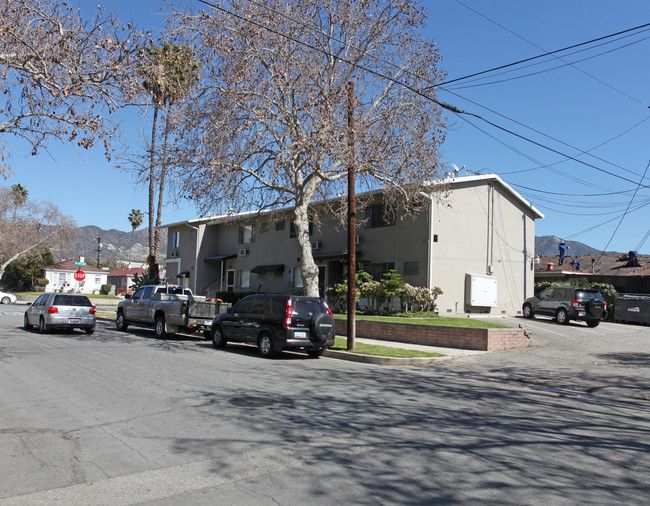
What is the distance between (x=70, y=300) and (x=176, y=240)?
22.5 metres

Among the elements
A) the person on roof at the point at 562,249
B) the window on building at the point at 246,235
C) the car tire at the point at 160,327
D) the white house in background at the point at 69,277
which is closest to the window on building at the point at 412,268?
the car tire at the point at 160,327

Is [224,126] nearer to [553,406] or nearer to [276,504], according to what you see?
[553,406]

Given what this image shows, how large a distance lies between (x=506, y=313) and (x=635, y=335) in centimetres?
760

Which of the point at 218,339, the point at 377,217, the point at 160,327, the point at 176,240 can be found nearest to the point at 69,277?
the point at 176,240

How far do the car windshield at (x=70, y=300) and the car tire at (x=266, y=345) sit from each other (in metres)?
8.47

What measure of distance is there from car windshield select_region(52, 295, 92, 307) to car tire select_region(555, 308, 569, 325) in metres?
19.3

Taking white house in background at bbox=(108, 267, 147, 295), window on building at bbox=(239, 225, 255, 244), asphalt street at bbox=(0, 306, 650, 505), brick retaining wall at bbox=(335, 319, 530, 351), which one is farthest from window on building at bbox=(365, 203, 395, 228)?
white house in background at bbox=(108, 267, 147, 295)

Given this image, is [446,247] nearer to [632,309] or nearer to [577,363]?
[632,309]

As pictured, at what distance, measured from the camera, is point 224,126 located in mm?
16953

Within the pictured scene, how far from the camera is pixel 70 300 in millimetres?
20219

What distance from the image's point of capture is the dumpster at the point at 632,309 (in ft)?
80.1

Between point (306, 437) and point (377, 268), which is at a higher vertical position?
point (377, 268)

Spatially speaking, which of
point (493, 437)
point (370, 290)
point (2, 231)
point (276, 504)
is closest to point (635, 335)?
point (370, 290)

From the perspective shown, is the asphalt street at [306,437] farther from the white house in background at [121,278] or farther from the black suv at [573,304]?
the white house in background at [121,278]
